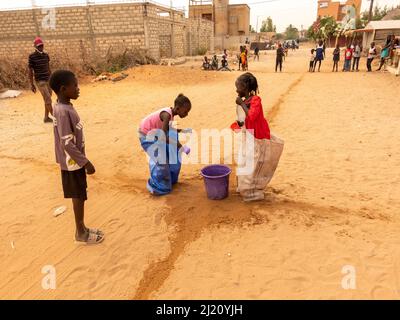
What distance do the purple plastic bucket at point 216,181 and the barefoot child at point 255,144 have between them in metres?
0.18

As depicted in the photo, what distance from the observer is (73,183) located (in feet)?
8.96

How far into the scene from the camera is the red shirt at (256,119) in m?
3.17

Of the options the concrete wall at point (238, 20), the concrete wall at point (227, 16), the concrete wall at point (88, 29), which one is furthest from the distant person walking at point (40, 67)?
the concrete wall at point (238, 20)

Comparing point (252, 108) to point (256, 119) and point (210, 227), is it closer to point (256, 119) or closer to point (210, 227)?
point (256, 119)

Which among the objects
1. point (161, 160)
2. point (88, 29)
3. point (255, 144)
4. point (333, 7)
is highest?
point (333, 7)

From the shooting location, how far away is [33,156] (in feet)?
17.5

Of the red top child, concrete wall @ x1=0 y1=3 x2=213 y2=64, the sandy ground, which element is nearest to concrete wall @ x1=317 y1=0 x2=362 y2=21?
concrete wall @ x1=0 y1=3 x2=213 y2=64

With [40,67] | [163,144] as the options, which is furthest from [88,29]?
[163,144]

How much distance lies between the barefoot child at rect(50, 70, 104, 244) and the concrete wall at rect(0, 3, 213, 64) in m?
15.1

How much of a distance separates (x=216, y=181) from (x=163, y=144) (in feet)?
2.47

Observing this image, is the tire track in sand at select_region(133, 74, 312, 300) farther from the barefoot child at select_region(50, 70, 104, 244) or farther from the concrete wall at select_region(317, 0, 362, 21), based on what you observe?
the concrete wall at select_region(317, 0, 362, 21)

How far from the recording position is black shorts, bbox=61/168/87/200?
8.93 ft
